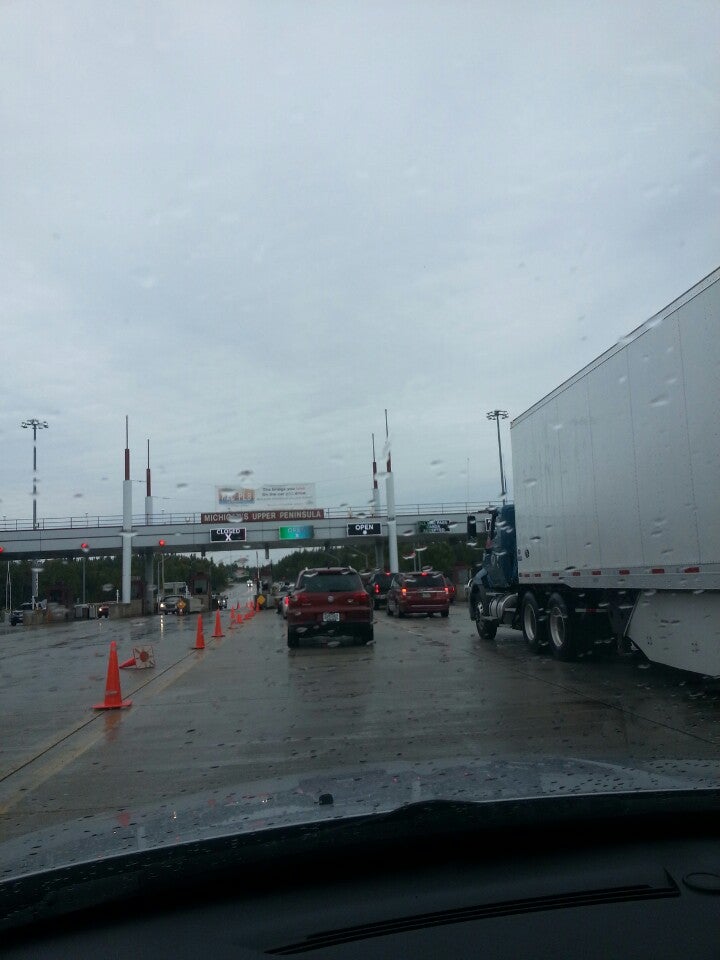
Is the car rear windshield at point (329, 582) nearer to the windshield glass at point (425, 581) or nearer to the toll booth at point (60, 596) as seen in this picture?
the windshield glass at point (425, 581)

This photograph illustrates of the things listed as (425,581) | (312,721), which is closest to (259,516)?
(425,581)

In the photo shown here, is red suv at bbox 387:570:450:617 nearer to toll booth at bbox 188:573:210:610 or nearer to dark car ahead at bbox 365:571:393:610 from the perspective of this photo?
dark car ahead at bbox 365:571:393:610

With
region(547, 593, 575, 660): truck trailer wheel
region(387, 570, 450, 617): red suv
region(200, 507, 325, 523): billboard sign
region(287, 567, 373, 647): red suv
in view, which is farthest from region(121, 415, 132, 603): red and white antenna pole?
region(547, 593, 575, 660): truck trailer wheel

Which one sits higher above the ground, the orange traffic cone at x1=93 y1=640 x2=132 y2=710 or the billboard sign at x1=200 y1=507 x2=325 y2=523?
the billboard sign at x1=200 y1=507 x2=325 y2=523

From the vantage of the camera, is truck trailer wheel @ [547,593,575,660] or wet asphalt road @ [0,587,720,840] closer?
wet asphalt road @ [0,587,720,840]

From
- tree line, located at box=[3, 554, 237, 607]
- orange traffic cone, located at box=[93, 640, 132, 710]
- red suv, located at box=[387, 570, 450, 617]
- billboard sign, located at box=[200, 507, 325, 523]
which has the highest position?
billboard sign, located at box=[200, 507, 325, 523]

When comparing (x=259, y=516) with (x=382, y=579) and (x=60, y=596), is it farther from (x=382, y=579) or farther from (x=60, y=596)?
(x=60, y=596)

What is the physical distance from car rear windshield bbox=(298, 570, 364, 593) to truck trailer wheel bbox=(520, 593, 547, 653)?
3.97 meters

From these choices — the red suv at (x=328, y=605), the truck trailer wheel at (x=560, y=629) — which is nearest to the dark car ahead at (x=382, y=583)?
the red suv at (x=328, y=605)

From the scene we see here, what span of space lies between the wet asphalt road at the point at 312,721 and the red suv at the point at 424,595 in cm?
1480

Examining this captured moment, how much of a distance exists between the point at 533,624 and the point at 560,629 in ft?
5.51

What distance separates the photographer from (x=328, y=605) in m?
19.0

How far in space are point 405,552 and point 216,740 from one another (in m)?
60.6

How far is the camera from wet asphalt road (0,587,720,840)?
7.05 meters
